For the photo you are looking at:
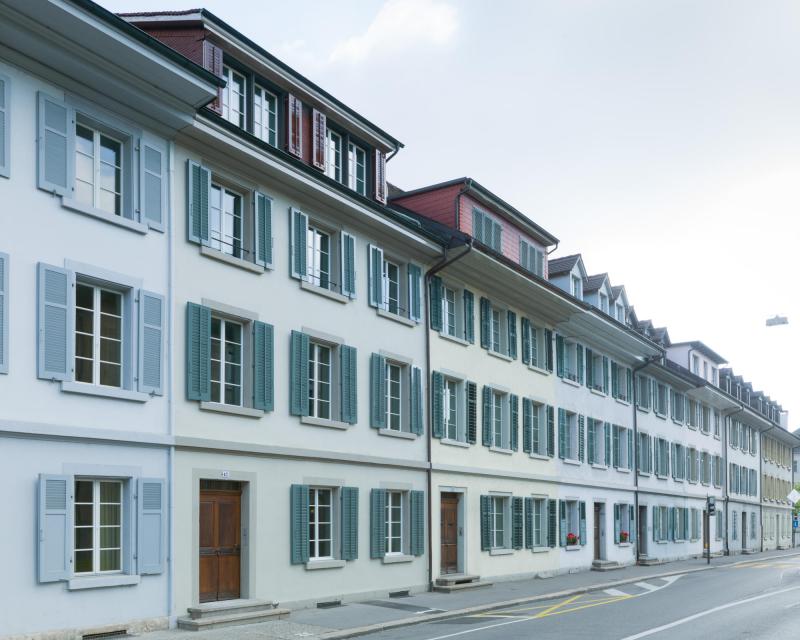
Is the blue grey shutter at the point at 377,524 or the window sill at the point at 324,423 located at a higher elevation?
the window sill at the point at 324,423

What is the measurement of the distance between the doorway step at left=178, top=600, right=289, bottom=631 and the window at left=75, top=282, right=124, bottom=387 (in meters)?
3.87

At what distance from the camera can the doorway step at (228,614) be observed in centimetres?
1551

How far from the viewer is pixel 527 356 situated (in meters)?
30.5

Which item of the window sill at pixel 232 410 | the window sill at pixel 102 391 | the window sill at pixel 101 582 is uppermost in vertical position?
the window sill at pixel 102 391

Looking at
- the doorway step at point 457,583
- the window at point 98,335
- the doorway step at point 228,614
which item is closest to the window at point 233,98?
the window at point 98,335

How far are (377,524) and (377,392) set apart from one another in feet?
9.42

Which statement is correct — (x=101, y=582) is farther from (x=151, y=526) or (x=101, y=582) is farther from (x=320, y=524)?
(x=320, y=524)

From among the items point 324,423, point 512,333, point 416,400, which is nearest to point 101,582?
point 324,423

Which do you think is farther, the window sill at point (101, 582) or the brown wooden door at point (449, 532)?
the brown wooden door at point (449, 532)

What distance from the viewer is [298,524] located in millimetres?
18875

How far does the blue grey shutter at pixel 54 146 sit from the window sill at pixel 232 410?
432cm

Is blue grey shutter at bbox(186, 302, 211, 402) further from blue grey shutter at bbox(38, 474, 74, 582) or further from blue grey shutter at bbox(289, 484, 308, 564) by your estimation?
blue grey shutter at bbox(289, 484, 308, 564)

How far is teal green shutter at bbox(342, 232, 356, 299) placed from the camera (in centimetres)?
2108

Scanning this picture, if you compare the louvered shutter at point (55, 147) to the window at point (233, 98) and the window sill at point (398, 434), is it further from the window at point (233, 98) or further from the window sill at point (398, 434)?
the window sill at point (398, 434)
